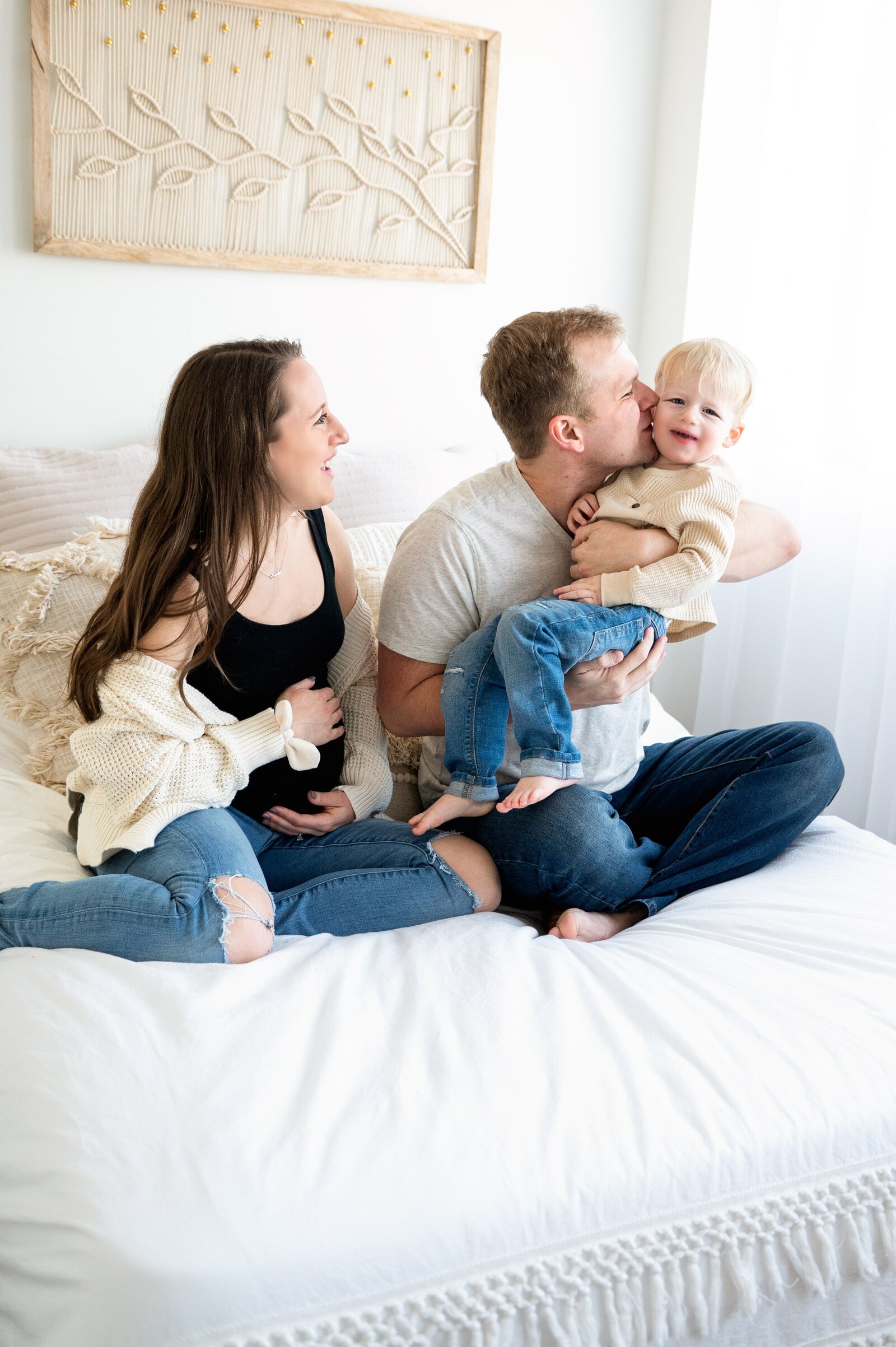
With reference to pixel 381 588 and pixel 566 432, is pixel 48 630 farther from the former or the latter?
pixel 566 432

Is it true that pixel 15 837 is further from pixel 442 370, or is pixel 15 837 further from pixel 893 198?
pixel 893 198

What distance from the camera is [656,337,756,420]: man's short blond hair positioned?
153cm

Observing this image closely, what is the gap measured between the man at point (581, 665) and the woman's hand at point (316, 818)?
14 cm

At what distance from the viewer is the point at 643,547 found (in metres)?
1.48

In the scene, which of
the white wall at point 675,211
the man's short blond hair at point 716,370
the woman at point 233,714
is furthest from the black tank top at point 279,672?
the white wall at point 675,211

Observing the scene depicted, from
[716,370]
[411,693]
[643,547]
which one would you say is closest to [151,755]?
[411,693]

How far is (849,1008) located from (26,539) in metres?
1.54

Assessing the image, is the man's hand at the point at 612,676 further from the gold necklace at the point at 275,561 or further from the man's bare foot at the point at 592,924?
the gold necklace at the point at 275,561

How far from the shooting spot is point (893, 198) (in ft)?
6.89

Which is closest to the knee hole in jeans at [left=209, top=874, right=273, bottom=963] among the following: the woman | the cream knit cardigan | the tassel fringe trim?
the woman

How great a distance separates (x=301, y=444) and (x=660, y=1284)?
3.42ft

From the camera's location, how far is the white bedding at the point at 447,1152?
828 mm

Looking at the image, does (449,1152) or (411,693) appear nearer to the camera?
(449,1152)

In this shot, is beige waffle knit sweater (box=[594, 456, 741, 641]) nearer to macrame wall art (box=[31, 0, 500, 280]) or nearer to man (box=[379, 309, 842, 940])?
man (box=[379, 309, 842, 940])
